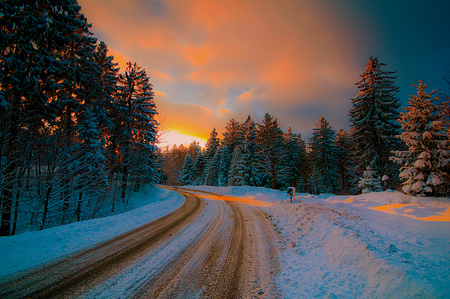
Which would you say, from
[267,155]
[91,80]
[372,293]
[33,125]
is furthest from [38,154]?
[267,155]

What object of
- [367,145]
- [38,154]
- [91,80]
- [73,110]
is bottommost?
[38,154]

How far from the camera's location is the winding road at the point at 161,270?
8.92ft

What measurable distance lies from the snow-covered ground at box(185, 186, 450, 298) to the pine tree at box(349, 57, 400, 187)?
1469cm

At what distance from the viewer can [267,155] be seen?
25.8 meters

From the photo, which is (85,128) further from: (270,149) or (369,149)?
(369,149)

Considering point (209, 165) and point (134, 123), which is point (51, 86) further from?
point (209, 165)

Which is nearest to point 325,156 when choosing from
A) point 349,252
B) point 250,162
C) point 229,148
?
point 250,162

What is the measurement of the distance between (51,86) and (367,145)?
28290 millimetres

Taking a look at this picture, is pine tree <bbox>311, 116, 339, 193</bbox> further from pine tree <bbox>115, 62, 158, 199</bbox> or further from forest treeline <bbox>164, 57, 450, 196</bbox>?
pine tree <bbox>115, 62, 158, 199</bbox>

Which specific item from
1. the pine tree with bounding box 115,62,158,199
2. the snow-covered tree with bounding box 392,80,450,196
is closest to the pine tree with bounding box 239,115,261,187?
the pine tree with bounding box 115,62,158,199

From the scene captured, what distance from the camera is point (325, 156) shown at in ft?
99.2

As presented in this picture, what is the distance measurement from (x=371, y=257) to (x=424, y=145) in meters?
11.2

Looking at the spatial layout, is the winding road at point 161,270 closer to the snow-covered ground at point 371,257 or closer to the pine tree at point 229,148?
the snow-covered ground at point 371,257

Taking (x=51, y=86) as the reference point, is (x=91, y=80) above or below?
above
